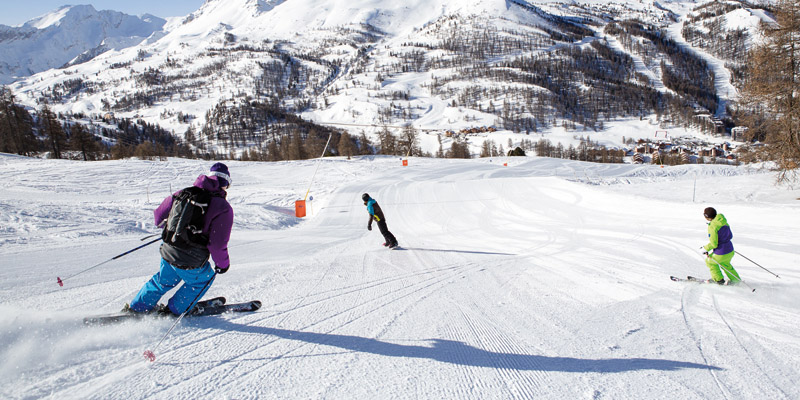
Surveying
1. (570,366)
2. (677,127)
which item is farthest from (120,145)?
(677,127)

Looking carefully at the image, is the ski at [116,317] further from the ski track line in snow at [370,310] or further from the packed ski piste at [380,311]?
the ski track line in snow at [370,310]

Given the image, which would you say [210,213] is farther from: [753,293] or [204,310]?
[753,293]

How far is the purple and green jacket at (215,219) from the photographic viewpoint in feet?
10.9

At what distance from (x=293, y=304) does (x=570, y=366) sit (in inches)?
130

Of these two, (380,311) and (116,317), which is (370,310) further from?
(116,317)

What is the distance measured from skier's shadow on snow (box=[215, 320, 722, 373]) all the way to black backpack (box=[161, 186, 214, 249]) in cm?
106

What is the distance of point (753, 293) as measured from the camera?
5.23 meters

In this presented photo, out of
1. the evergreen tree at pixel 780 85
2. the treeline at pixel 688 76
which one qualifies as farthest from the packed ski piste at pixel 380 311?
the treeline at pixel 688 76

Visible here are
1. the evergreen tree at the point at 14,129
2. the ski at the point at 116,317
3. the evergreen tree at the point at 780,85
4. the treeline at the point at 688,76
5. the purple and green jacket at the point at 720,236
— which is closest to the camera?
the ski at the point at 116,317

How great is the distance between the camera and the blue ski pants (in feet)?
11.1

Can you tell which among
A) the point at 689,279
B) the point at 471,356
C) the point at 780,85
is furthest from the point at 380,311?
the point at 780,85

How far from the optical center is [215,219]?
3.37 meters

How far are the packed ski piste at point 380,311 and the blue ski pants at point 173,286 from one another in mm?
17

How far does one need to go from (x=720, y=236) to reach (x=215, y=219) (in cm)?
747
